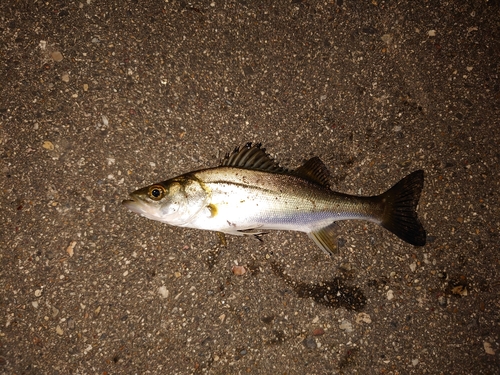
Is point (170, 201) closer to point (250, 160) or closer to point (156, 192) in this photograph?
point (156, 192)

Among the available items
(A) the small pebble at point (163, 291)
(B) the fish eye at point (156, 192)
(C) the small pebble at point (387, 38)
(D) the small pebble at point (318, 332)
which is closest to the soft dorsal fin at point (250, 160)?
(B) the fish eye at point (156, 192)

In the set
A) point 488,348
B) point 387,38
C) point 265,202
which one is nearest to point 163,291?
point 265,202

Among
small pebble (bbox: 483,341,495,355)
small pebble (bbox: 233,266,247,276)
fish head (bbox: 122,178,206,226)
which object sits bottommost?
small pebble (bbox: 483,341,495,355)

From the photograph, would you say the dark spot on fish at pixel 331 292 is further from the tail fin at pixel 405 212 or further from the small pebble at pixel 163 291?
the small pebble at pixel 163 291

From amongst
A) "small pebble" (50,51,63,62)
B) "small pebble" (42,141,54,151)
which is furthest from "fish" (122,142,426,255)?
Answer: "small pebble" (50,51,63,62)

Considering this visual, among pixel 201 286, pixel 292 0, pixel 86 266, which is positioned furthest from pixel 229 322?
pixel 292 0

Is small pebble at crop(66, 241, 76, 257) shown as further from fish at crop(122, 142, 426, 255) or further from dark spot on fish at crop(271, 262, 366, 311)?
dark spot on fish at crop(271, 262, 366, 311)

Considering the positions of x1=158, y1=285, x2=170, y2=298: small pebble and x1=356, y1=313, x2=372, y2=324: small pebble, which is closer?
x1=158, y1=285, x2=170, y2=298: small pebble
